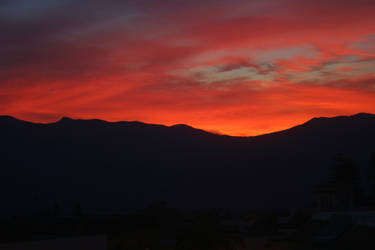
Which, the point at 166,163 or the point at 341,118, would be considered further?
the point at 341,118

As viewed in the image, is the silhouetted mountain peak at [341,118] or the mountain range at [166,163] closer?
the mountain range at [166,163]

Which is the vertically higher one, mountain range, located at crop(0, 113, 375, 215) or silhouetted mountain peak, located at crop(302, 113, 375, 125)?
silhouetted mountain peak, located at crop(302, 113, 375, 125)

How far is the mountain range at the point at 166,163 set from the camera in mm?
94688

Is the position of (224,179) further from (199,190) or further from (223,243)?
(223,243)

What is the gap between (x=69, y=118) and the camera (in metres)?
125

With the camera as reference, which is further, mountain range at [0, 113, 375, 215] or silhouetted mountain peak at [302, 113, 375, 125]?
silhouetted mountain peak at [302, 113, 375, 125]

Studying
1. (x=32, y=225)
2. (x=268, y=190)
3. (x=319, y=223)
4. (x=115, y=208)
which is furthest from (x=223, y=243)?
(x=268, y=190)

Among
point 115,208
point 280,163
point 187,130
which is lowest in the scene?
point 115,208

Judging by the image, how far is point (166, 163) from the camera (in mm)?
114375

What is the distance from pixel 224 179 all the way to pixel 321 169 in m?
21.4

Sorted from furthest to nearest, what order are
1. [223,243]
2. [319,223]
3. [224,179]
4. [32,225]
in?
[224,179], [32,225], [319,223], [223,243]

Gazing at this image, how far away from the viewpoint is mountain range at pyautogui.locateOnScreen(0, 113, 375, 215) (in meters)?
94.7

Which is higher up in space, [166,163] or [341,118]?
[341,118]

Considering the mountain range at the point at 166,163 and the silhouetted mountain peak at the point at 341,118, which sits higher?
the silhouetted mountain peak at the point at 341,118
